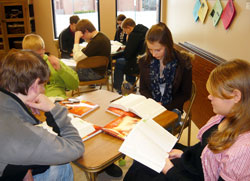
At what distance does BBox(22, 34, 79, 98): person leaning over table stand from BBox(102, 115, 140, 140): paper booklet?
2.84ft

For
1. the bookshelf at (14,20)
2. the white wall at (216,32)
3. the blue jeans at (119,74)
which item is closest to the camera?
the white wall at (216,32)

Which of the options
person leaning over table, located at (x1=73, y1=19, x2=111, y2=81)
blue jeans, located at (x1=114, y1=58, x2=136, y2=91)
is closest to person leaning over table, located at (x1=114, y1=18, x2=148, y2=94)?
blue jeans, located at (x1=114, y1=58, x2=136, y2=91)

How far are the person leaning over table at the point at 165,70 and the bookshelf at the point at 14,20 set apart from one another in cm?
420

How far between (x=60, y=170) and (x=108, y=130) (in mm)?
331

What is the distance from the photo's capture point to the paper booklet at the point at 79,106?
1.44 m

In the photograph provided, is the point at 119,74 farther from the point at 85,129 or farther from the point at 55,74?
the point at 85,129

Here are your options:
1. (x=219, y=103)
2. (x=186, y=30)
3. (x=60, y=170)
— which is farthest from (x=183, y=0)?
(x=60, y=170)

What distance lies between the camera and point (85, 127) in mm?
1230

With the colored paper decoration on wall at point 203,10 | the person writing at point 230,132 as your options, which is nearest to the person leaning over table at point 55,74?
the person writing at point 230,132

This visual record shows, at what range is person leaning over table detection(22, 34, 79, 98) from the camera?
201cm

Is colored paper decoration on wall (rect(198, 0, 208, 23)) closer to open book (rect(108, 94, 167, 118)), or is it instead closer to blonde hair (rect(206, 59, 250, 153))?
open book (rect(108, 94, 167, 118))

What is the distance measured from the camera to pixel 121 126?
126 centimetres

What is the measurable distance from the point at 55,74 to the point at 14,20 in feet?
12.9

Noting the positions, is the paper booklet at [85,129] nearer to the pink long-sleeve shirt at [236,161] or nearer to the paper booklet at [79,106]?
the paper booklet at [79,106]
